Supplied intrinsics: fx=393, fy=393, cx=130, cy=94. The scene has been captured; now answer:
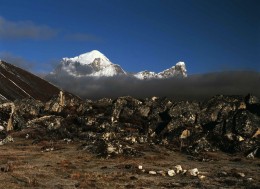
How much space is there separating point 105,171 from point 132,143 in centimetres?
3290

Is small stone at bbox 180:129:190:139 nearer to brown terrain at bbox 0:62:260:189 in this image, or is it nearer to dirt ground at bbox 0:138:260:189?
brown terrain at bbox 0:62:260:189

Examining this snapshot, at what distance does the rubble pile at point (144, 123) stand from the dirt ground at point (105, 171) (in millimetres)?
5178

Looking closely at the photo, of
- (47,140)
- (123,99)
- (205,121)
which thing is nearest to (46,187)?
(47,140)

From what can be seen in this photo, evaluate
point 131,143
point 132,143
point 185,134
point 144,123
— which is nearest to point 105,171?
point 131,143

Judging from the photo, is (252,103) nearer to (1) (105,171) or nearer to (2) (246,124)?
(2) (246,124)

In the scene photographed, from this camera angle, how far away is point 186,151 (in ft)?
232

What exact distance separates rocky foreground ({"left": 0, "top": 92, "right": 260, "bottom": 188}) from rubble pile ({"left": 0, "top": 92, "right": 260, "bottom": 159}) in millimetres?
219

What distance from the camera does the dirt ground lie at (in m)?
37.5

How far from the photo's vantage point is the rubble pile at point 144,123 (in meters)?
77.6

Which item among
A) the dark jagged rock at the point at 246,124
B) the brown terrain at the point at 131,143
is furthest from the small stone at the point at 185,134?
the dark jagged rock at the point at 246,124

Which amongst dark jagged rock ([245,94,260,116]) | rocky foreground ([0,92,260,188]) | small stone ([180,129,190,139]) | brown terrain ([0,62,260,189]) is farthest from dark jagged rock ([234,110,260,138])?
small stone ([180,129,190,139])

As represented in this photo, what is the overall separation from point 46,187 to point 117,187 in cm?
633

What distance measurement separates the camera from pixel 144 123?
101062 millimetres

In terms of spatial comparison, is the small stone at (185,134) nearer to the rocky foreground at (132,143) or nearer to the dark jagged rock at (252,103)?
the rocky foreground at (132,143)
